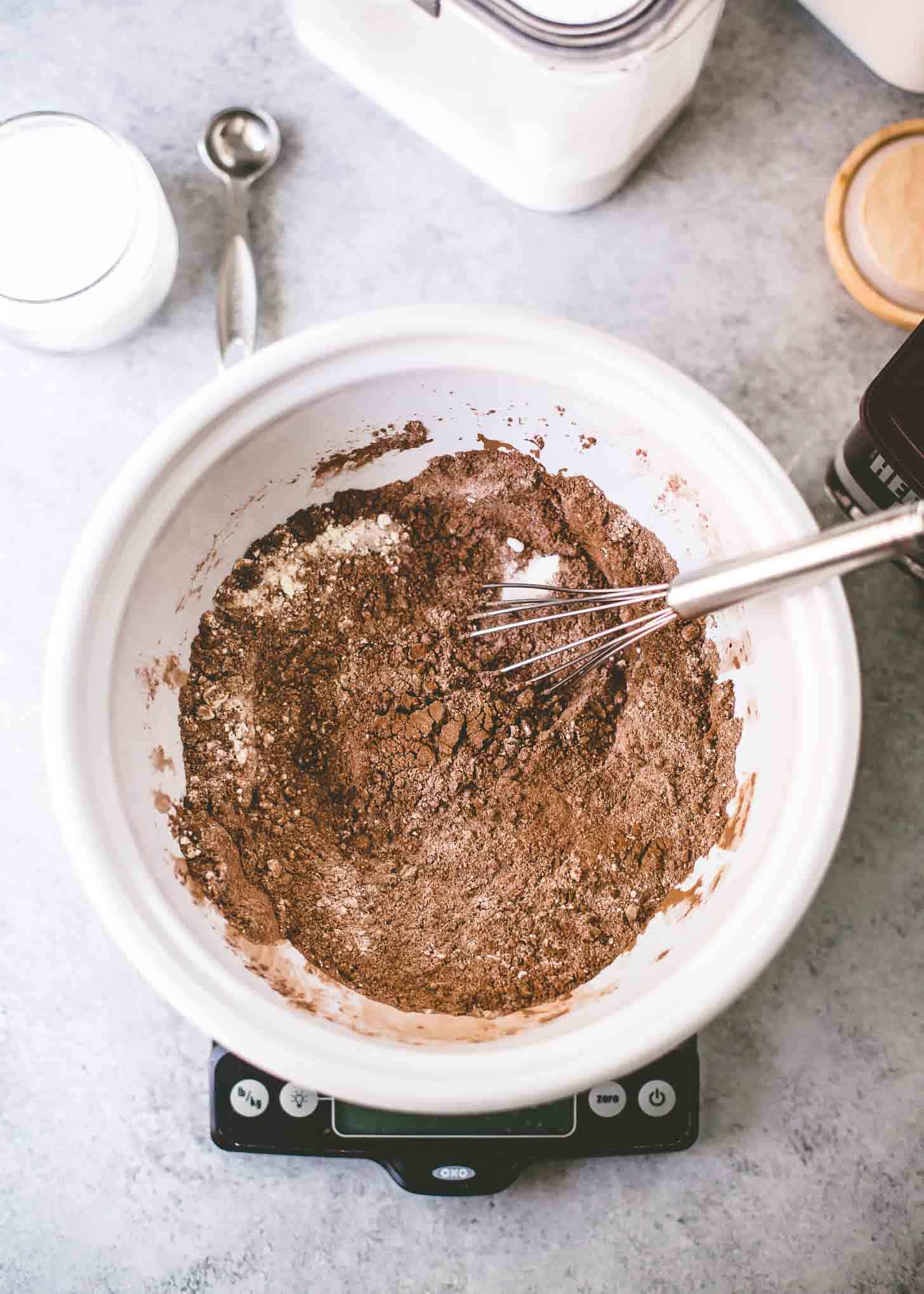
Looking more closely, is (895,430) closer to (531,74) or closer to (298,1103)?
(531,74)

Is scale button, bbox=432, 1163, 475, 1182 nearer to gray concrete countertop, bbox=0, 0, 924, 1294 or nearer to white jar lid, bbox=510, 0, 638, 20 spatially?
gray concrete countertop, bbox=0, 0, 924, 1294

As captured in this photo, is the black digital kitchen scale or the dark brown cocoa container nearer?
the dark brown cocoa container

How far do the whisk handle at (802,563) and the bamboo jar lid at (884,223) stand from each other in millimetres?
335

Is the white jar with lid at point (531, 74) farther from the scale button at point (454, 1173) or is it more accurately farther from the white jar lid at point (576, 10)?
the scale button at point (454, 1173)

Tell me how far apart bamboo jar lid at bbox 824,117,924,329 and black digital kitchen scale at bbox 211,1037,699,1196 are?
22.8 inches

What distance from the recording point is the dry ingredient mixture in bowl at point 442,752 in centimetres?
67

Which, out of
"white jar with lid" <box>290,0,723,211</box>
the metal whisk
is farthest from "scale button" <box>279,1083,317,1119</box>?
"white jar with lid" <box>290,0,723,211</box>

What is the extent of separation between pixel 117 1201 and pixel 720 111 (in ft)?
3.19

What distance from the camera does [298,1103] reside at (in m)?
0.74

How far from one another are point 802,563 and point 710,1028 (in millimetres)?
418

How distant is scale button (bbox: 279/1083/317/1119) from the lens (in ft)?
2.41

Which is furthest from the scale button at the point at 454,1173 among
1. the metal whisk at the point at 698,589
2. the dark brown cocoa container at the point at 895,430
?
the dark brown cocoa container at the point at 895,430

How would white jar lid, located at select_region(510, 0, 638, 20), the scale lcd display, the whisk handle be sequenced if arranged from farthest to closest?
1. the scale lcd display
2. white jar lid, located at select_region(510, 0, 638, 20)
3. the whisk handle

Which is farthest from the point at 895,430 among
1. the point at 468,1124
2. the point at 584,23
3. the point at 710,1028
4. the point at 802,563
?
the point at 468,1124
